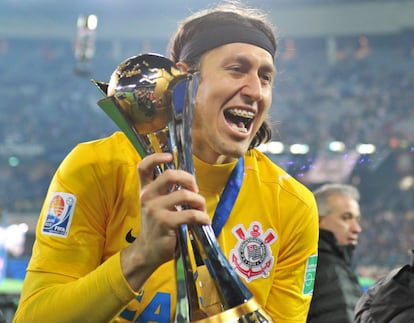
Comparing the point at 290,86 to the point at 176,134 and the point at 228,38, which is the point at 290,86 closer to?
the point at 228,38

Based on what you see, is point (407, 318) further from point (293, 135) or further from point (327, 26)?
point (327, 26)

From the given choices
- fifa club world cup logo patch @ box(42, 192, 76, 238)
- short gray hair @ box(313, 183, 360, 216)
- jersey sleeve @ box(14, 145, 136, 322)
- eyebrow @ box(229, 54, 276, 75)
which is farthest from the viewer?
short gray hair @ box(313, 183, 360, 216)

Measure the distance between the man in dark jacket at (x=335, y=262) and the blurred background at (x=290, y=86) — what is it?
844 cm

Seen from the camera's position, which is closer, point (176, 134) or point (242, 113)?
point (176, 134)

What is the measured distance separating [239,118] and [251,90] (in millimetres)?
66

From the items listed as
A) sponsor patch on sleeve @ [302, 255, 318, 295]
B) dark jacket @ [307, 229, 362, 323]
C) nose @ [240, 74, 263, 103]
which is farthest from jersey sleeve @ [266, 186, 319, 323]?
dark jacket @ [307, 229, 362, 323]

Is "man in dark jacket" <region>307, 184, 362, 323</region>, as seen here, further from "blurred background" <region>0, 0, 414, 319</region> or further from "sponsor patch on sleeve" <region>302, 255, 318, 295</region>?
"blurred background" <region>0, 0, 414, 319</region>

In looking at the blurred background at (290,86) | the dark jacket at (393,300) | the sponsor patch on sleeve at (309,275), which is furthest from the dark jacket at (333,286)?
the blurred background at (290,86)

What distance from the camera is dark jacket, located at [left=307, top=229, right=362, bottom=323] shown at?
3074 mm

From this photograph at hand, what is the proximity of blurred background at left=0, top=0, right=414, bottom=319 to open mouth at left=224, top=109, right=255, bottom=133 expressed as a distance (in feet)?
36.5

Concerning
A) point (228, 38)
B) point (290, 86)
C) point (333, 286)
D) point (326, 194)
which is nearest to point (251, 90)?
point (228, 38)

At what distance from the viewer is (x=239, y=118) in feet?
4.57

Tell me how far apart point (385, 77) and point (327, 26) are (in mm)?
2821

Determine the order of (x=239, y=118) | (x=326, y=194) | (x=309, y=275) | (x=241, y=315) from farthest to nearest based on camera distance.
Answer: (x=326, y=194), (x=309, y=275), (x=239, y=118), (x=241, y=315)
